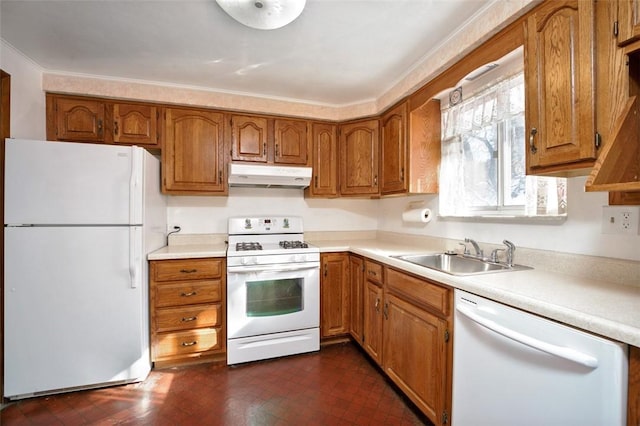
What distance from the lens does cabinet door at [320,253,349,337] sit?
2.50 metres

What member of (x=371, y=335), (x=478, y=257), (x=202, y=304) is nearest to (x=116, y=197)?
(x=202, y=304)

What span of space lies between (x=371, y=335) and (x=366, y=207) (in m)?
1.50

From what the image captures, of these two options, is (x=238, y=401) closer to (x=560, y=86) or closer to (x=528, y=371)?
(x=528, y=371)

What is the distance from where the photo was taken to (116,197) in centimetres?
190

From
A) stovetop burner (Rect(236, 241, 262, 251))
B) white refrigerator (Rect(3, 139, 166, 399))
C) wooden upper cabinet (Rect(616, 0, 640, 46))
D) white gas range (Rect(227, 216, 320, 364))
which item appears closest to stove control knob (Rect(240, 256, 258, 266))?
white gas range (Rect(227, 216, 320, 364))

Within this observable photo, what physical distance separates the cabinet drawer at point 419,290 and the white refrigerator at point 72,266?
1768 millimetres

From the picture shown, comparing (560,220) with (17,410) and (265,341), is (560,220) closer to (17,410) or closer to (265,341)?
(265,341)

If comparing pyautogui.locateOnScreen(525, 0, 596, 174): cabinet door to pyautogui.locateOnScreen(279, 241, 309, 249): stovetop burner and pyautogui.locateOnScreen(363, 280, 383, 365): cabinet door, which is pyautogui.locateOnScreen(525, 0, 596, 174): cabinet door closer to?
pyautogui.locateOnScreen(363, 280, 383, 365): cabinet door

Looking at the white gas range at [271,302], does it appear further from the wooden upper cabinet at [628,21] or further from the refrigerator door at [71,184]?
the wooden upper cabinet at [628,21]

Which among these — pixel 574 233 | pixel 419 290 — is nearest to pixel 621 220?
pixel 574 233

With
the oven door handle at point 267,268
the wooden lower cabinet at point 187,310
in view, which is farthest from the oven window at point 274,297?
the wooden lower cabinet at point 187,310

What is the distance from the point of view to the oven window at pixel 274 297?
2283 millimetres

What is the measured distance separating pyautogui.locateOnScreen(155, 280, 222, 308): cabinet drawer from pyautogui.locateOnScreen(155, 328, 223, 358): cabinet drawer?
0.24 metres

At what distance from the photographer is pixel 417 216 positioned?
2412 millimetres
